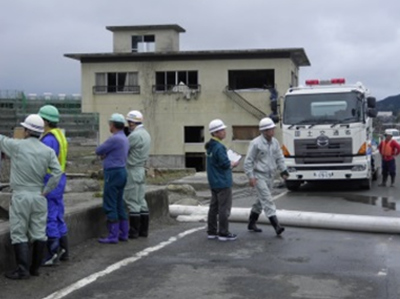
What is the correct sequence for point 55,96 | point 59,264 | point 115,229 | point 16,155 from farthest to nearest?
point 55,96 → point 115,229 → point 59,264 → point 16,155

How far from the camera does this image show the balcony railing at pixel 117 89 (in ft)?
159

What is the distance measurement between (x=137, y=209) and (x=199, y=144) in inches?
1520

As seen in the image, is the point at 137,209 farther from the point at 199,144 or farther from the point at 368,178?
the point at 199,144

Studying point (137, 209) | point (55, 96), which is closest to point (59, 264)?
point (137, 209)

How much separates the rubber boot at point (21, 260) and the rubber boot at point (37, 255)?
115 mm

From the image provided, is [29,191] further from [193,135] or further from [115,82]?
[115,82]

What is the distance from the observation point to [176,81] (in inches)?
1911

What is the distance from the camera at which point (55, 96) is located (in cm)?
5788

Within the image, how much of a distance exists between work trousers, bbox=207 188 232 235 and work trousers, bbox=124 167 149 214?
1163mm

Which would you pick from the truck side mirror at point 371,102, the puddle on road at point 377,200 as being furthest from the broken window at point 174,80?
the puddle on road at point 377,200

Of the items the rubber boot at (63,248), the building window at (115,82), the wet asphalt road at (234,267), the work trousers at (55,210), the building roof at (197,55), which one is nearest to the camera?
the wet asphalt road at (234,267)

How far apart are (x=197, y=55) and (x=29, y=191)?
40856 millimetres

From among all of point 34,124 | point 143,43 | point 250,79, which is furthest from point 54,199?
point 143,43

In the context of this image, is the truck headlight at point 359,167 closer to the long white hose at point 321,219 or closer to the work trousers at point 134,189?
the long white hose at point 321,219
